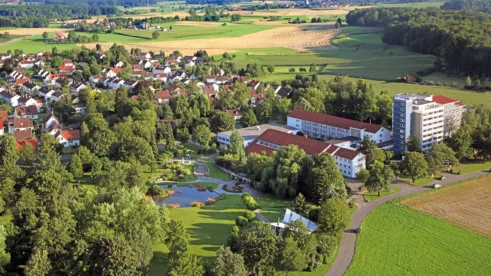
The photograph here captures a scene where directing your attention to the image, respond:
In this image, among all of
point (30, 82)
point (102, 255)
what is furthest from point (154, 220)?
point (30, 82)

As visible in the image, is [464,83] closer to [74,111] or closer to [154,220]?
[74,111]

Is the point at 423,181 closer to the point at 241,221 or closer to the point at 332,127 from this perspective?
the point at 332,127

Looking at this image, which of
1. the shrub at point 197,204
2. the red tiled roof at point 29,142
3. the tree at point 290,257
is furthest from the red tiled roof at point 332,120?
the red tiled roof at point 29,142

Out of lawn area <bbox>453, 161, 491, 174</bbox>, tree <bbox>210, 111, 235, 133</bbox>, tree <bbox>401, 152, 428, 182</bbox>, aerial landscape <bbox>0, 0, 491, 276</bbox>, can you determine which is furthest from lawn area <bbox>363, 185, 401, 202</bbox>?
tree <bbox>210, 111, 235, 133</bbox>

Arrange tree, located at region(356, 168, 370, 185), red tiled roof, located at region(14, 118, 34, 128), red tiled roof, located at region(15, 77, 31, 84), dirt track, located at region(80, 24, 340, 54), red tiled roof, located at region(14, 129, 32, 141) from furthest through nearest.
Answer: dirt track, located at region(80, 24, 340, 54) < red tiled roof, located at region(15, 77, 31, 84) < red tiled roof, located at region(14, 118, 34, 128) < red tiled roof, located at region(14, 129, 32, 141) < tree, located at region(356, 168, 370, 185)

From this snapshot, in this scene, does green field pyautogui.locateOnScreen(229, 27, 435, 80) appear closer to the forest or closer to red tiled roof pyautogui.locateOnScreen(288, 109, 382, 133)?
red tiled roof pyautogui.locateOnScreen(288, 109, 382, 133)

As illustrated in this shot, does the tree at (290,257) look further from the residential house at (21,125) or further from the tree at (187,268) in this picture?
the residential house at (21,125)
